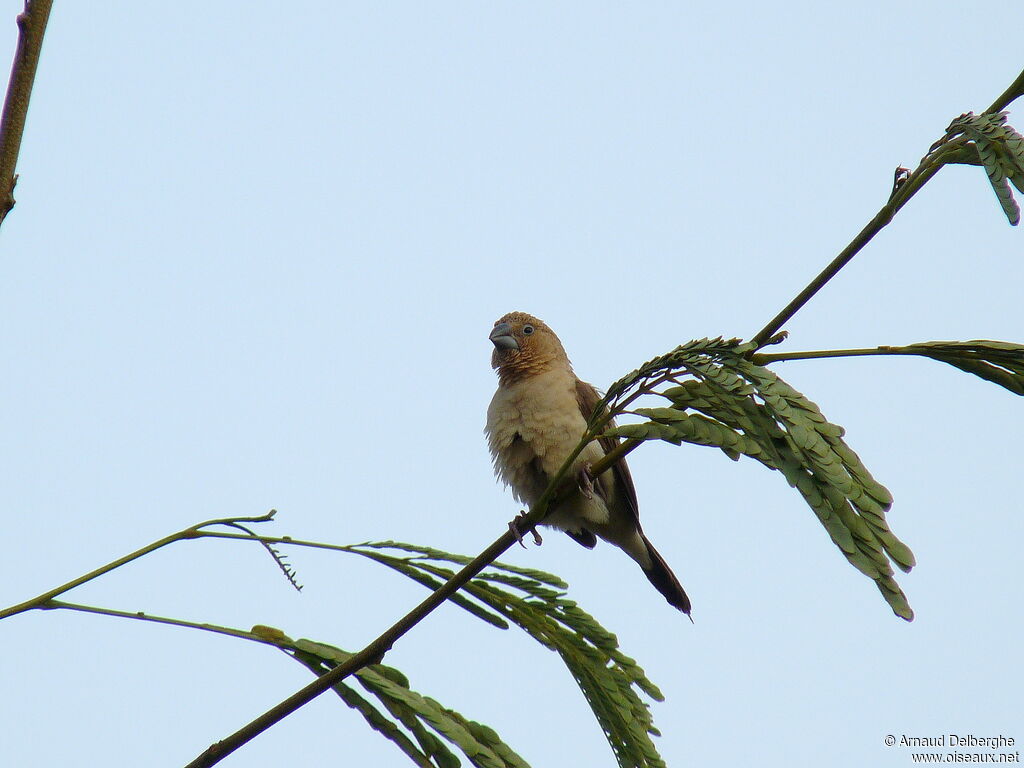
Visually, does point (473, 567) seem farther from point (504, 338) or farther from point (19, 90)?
point (504, 338)

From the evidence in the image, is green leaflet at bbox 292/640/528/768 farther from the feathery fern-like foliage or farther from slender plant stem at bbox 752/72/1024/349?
the feathery fern-like foliage

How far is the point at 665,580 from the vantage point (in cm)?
570

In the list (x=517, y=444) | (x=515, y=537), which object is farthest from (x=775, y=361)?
(x=517, y=444)

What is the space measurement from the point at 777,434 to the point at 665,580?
3879 millimetres

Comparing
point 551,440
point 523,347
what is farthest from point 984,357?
point 523,347

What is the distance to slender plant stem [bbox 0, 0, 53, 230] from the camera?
213 cm

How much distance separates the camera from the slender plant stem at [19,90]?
2.13 meters

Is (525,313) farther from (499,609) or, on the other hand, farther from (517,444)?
(499,609)

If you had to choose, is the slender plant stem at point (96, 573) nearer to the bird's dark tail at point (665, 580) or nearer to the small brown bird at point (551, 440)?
the small brown bird at point (551, 440)

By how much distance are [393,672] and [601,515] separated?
8.60ft

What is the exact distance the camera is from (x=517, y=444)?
16.5 feet

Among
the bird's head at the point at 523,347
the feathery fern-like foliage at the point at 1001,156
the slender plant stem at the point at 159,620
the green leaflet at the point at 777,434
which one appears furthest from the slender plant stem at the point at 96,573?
the bird's head at the point at 523,347

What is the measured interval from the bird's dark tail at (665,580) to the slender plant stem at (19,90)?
412 centimetres

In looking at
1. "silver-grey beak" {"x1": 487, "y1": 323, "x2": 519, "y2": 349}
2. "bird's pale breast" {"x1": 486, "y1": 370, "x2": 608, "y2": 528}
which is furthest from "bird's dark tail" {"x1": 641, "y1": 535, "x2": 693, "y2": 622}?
"silver-grey beak" {"x1": 487, "y1": 323, "x2": 519, "y2": 349}
